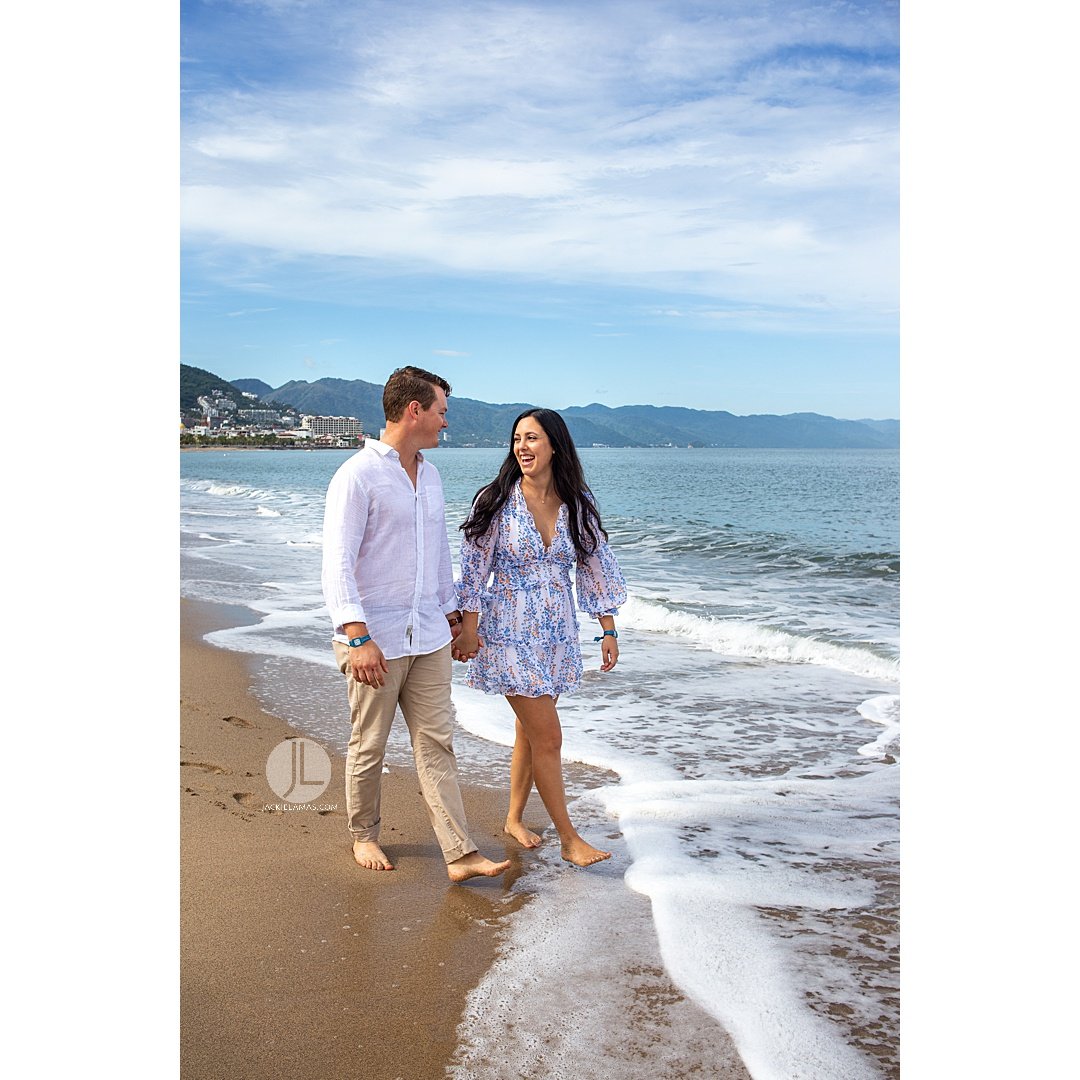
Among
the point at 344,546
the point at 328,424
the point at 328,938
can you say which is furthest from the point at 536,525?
the point at 328,424

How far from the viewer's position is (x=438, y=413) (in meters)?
3.45

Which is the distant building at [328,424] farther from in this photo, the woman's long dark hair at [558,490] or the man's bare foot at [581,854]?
the man's bare foot at [581,854]

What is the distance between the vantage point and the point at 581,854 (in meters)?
3.53

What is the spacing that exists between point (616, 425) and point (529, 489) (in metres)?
54.4

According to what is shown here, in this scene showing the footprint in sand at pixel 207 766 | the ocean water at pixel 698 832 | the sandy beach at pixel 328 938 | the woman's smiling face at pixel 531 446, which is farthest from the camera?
the footprint in sand at pixel 207 766

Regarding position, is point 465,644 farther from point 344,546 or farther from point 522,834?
point 522,834

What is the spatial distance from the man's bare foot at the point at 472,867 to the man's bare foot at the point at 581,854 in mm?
312

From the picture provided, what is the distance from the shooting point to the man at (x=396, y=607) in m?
3.24

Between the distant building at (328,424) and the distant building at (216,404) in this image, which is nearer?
the distant building at (328,424)

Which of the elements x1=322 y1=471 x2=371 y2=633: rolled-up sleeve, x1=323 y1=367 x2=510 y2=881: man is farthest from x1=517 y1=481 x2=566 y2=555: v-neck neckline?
x1=322 y1=471 x2=371 y2=633: rolled-up sleeve

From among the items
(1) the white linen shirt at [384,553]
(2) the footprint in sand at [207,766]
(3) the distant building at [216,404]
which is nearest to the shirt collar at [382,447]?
(1) the white linen shirt at [384,553]

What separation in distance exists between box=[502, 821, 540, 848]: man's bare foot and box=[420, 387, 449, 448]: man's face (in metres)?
1.56
